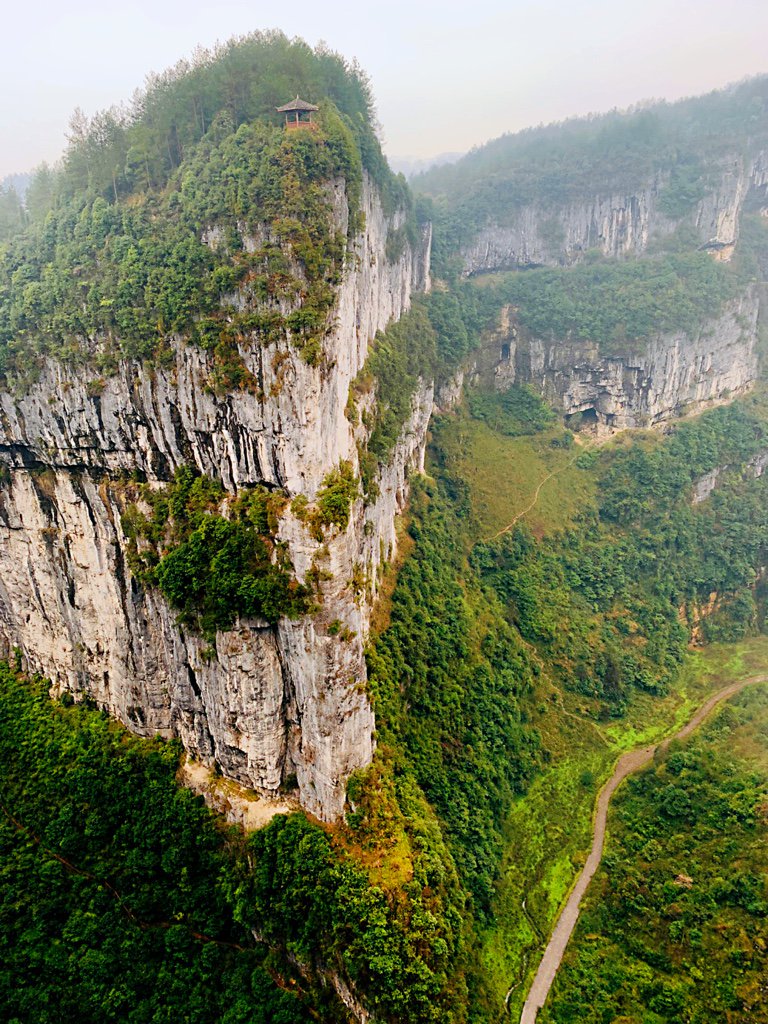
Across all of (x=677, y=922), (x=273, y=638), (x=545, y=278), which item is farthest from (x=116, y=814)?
(x=545, y=278)

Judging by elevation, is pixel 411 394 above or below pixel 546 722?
above

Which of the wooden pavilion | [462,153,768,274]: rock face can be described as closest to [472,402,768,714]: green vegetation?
[462,153,768,274]: rock face

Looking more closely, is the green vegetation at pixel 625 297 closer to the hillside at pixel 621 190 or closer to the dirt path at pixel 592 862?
the hillside at pixel 621 190

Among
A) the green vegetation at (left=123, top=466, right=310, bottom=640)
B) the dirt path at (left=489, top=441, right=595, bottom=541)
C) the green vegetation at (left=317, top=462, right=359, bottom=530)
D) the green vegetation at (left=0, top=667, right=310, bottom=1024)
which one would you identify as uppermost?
the green vegetation at (left=317, top=462, right=359, bottom=530)

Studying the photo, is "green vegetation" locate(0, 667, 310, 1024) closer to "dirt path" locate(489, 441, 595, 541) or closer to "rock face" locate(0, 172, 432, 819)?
"rock face" locate(0, 172, 432, 819)

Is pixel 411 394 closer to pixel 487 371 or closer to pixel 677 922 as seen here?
pixel 487 371
